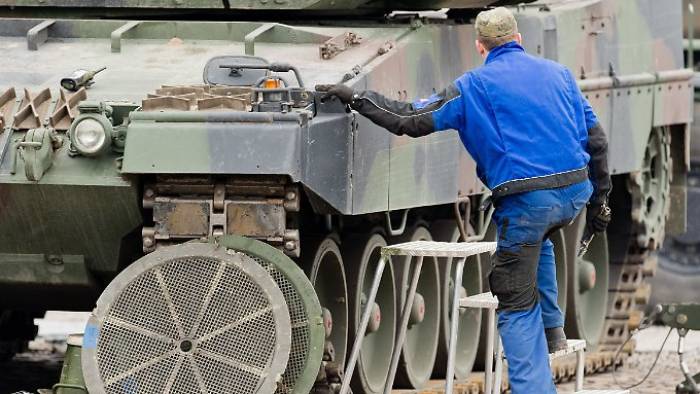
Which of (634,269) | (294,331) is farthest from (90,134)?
(634,269)

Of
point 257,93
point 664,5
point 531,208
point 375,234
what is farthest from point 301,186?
point 664,5

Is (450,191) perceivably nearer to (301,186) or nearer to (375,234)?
(375,234)

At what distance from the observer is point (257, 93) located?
10.9m

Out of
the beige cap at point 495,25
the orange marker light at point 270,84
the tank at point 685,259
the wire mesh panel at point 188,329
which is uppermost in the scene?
the beige cap at point 495,25

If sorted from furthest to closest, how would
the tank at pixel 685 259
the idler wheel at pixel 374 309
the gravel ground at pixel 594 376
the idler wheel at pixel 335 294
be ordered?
the tank at pixel 685 259 < the gravel ground at pixel 594 376 < the idler wheel at pixel 374 309 < the idler wheel at pixel 335 294

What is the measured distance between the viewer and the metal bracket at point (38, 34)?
1258cm

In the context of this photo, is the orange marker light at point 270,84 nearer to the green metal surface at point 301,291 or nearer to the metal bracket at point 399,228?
the green metal surface at point 301,291

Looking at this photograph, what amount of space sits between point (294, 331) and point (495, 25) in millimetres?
1830

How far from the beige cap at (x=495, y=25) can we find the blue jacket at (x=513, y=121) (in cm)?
7

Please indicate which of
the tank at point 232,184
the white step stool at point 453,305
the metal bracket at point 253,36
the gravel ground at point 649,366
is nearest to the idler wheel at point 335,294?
the tank at point 232,184

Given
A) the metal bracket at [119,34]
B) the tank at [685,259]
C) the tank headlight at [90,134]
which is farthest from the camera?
the tank at [685,259]

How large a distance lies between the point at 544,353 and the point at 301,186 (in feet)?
4.84

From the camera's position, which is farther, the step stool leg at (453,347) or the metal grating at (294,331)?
the step stool leg at (453,347)

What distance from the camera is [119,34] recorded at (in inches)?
494
